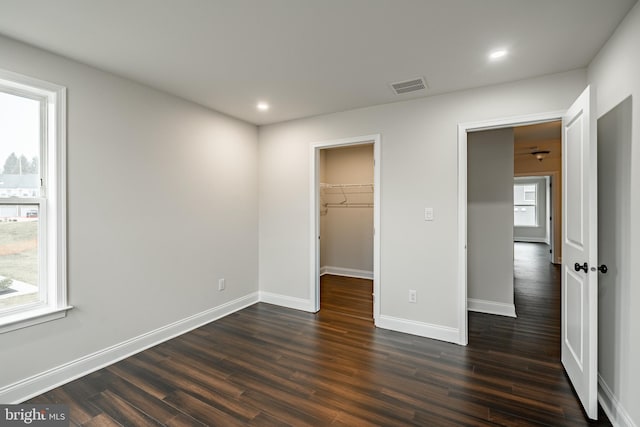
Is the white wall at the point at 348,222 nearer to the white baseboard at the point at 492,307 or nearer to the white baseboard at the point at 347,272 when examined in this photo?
the white baseboard at the point at 347,272

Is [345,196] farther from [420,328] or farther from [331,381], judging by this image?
[331,381]

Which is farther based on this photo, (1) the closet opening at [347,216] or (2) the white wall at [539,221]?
(2) the white wall at [539,221]

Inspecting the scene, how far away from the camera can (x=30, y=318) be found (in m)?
2.19

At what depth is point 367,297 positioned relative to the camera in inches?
179

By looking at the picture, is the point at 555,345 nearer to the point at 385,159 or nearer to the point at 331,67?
the point at 385,159

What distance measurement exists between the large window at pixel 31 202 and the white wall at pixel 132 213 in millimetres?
77

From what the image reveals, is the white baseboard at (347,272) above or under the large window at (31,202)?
under

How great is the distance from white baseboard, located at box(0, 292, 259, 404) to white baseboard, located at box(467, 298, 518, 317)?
3118 mm

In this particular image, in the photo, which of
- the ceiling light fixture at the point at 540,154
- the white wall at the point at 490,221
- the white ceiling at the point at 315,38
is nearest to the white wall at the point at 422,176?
the white ceiling at the point at 315,38

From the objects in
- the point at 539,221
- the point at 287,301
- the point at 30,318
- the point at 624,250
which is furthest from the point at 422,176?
the point at 539,221

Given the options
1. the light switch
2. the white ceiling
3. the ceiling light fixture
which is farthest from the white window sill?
the ceiling light fixture

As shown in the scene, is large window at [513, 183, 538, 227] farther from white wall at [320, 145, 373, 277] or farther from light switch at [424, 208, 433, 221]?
light switch at [424, 208, 433, 221]

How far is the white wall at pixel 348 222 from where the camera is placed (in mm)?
5684

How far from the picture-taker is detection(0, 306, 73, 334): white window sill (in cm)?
210
